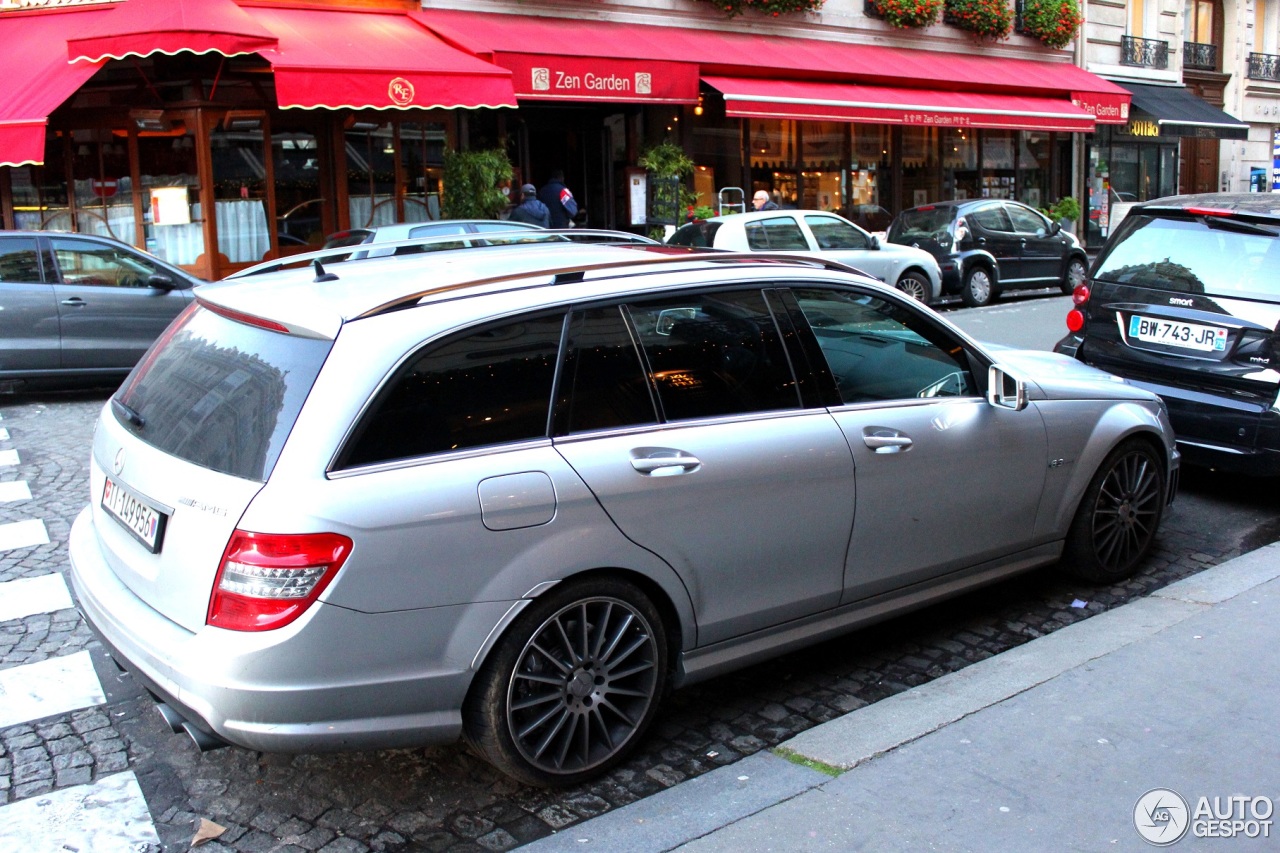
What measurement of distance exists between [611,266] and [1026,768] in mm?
2116

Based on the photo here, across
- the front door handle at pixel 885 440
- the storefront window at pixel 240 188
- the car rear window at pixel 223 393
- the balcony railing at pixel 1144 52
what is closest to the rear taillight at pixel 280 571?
the car rear window at pixel 223 393

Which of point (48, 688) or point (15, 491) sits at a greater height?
point (15, 491)

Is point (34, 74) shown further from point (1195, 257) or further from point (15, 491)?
point (1195, 257)

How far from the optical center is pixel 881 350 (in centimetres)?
488

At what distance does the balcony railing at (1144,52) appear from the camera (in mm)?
29453

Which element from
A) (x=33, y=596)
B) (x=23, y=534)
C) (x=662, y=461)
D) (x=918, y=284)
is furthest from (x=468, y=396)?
(x=918, y=284)

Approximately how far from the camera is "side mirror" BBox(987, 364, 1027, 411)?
16.0 ft

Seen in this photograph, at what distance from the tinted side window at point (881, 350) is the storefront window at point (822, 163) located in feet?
60.2

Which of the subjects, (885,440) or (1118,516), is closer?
(885,440)

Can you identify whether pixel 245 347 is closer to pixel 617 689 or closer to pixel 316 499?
pixel 316 499

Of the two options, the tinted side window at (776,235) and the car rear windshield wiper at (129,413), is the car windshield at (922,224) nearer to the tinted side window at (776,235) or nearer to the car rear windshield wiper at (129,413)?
the tinted side window at (776,235)

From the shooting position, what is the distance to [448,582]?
11.3ft

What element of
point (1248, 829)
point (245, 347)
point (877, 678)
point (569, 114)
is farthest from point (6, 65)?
point (1248, 829)

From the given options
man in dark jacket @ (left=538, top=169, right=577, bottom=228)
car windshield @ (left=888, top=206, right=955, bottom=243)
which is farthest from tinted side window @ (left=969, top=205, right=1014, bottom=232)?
man in dark jacket @ (left=538, top=169, right=577, bottom=228)
